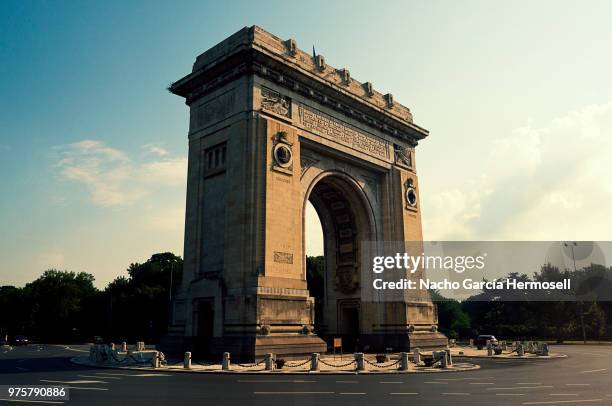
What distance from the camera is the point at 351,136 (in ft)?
129

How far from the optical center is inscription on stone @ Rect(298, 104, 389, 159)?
116ft

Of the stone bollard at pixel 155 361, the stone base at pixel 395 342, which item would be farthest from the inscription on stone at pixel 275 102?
the stone base at pixel 395 342

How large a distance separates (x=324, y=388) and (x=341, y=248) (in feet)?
82.1

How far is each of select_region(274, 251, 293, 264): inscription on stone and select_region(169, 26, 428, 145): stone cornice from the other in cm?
1188

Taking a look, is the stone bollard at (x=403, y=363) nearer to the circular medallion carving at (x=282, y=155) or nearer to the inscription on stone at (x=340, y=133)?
the circular medallion carving at (x=282, y=155)

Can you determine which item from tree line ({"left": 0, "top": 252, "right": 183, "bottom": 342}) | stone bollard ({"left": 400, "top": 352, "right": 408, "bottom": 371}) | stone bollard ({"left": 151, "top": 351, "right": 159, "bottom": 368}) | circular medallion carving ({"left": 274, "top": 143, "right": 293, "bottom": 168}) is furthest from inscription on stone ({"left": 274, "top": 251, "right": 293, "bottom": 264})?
tree line ({"left": 0, "top": 252, "right": 183, "bottom": 342})

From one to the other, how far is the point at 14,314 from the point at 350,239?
77.9 meters

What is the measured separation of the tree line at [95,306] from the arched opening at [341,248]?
36.6 meters

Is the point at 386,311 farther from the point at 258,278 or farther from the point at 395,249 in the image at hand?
the point at 258,278

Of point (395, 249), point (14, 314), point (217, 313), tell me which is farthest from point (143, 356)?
point (14, 314)

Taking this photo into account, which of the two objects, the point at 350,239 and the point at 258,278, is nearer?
the point at 258,278

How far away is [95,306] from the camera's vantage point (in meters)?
81.4

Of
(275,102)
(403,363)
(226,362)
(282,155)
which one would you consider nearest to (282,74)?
(275,102)

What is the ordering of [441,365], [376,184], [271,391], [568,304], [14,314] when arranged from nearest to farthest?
[271,391] → [441,365] → [376,184] → [568,304] → [14,314]
